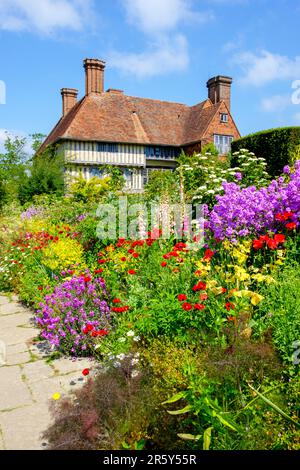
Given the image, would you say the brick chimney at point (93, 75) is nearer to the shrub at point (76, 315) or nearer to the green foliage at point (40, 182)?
the green foliage at point (40, 182)

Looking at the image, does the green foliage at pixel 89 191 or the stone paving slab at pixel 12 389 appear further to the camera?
the green foliage at pixel 89 191

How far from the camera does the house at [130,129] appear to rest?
2712cm

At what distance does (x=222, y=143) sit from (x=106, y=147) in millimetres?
8633

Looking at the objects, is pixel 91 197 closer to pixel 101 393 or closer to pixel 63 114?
pixel 101 393

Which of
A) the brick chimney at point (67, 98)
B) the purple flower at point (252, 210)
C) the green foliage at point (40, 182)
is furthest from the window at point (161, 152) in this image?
the purple flower at point (252, 210)

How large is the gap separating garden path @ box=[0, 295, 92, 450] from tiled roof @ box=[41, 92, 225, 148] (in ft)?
75.2

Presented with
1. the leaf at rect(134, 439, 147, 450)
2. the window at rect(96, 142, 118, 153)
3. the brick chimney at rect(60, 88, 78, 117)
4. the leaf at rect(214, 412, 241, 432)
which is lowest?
the leaf at rect(134, 439, 147, 450)

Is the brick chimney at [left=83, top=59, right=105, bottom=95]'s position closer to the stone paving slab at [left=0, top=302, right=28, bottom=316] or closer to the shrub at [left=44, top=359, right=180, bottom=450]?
the stone paving slab at [left=0, top=302, right=28, bottom=316]

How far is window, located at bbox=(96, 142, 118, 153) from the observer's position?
1086 inches

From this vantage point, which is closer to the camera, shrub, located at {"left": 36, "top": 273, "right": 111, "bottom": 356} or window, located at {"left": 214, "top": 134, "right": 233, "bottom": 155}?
shrub, located at {"left": 36, "top": 273, "right": 111, "bottom": 356}

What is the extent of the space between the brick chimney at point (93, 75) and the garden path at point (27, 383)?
26.8m

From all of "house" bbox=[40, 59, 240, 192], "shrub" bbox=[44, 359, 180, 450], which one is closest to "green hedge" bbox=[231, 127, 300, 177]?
"shrub" bbox=[44, 359, 180, 450]

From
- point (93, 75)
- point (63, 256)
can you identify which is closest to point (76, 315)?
point (63, 256)
